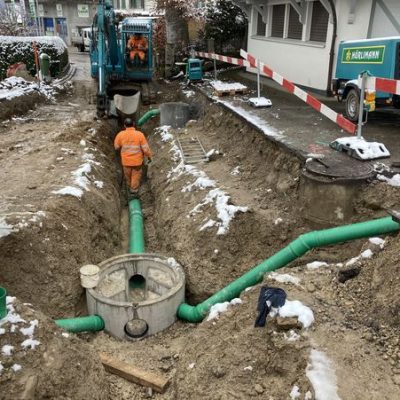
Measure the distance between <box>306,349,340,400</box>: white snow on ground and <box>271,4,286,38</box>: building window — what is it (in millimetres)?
13725

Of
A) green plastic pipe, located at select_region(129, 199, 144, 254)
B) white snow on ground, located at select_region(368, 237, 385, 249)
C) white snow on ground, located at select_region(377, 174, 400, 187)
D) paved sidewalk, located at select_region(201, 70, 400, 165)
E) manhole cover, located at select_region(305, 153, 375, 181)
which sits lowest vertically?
green plastic pipe, located at select_region(129, 199, 144, 254)

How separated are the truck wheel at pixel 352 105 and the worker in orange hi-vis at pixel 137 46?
7164mm

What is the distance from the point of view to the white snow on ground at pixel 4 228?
592 centimetres

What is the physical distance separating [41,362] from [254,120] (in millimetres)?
6663

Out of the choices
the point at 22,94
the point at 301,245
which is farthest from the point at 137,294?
the point at 22,94

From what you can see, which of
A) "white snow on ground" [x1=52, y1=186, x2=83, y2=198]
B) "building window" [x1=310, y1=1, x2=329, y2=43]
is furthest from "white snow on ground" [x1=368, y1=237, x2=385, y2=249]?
"building window" [x1=310, y1=1, x2=329, y2=43]

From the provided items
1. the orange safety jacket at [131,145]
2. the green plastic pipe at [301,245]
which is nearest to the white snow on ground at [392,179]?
the green plastic pipe at [301,245]

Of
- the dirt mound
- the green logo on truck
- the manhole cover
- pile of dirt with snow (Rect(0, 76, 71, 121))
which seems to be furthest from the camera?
pile of dirt with snow (Rect(0, 76, 71, 121))

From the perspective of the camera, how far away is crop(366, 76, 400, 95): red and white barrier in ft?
20.2

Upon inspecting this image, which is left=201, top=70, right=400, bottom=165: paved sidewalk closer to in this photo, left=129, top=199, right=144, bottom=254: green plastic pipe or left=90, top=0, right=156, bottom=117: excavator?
left=90, top=0, right=156, bottom=117: excavator

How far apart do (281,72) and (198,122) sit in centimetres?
455

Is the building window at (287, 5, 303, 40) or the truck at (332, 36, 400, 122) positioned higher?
the building window at (287, 5, 303, 40)

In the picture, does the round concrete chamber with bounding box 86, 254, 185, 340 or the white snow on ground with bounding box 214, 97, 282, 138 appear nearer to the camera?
the round concrete chamber with bounding box 86, 254, 185, 340

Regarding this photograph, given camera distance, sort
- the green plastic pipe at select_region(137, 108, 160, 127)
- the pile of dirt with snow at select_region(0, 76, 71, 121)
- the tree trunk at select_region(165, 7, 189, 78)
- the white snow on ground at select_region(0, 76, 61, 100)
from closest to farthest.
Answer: the green plastic pipe at select_region(137, 108, 160, 127)
the pile of dirt with snow at select_region(0, 76, 71, 121)
the white snow on ground at select_region(0, 76, 61, 100)
the tree trunk at select_region(165, 7, 189, 78)
